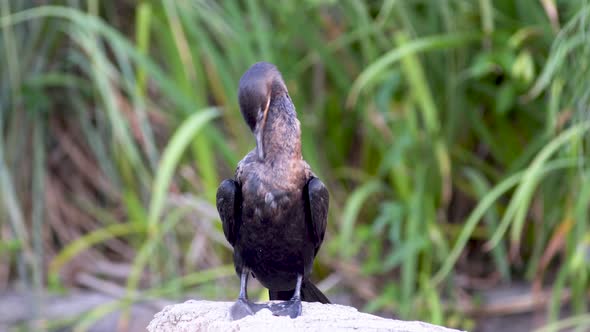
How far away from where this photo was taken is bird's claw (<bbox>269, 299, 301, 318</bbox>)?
2.85m

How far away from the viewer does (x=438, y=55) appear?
16.6 ft

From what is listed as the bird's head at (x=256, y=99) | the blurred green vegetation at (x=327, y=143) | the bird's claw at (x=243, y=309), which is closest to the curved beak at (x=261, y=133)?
the bird's head at (x=256, y=99)

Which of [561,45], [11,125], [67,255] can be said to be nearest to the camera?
[561,45]

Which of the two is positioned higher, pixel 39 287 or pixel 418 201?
pixel 418 201

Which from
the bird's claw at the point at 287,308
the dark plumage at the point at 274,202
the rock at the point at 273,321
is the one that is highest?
the dark plumage at the point at 274,202

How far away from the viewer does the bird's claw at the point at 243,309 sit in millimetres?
2826

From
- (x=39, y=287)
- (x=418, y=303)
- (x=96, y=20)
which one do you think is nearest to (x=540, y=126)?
(x=418, y=303)

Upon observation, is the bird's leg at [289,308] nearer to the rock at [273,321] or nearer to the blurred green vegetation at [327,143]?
the rock at [273,321]

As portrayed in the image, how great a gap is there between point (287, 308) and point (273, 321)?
194 mm

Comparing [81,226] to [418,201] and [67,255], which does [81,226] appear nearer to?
[67,255]

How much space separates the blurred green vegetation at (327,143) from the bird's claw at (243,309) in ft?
4.75

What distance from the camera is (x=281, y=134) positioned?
2955 mm

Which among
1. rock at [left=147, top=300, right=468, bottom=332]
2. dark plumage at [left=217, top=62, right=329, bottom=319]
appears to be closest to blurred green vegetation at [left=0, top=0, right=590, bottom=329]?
dark plumage at [left=217, top=62, right=329, bottom=319]

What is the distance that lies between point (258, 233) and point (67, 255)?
2244 mm
